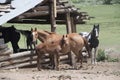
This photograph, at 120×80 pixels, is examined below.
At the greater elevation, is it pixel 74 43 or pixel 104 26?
pixel 74 43

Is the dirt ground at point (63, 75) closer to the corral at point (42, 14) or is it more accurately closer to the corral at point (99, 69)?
the corral at point (99, 69)

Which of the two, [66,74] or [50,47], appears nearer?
[66,74]

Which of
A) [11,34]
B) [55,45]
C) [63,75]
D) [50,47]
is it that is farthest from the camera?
[11,34]

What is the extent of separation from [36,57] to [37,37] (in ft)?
3.66

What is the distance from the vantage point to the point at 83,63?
22.6 metres

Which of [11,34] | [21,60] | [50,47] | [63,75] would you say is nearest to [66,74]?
[63,75]

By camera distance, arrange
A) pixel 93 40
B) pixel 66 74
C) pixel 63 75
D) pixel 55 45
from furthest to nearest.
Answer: pixel 93 40, pixel 55 45, pixel 66 74, pixel 63 75

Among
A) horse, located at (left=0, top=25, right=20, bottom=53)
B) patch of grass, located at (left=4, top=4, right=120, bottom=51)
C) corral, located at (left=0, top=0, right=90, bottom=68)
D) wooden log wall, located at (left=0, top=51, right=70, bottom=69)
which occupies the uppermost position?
corral, located at (left=0, top=0, right=90, bottom=68)

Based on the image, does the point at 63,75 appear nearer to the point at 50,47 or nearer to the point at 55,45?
the point at 50,47

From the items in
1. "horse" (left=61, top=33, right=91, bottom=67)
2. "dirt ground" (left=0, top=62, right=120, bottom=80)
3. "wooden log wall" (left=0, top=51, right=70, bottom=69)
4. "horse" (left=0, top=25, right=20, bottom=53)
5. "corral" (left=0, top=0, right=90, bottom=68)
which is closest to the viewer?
"dirt ground" (left=0, top=62, right=120, bottom=80)

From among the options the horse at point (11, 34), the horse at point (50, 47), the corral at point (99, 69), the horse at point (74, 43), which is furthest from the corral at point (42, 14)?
the horse at point (11, 34)

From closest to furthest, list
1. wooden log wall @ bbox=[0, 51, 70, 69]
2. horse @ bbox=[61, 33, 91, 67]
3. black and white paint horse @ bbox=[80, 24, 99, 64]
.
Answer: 1. wooden log wall @ bbox=[0, 51, 70, 69]
2. horse @ bbox=[61, 33, 91, 67]
3. black and white paint horse @ bbox=[80, 24, 99, 64]

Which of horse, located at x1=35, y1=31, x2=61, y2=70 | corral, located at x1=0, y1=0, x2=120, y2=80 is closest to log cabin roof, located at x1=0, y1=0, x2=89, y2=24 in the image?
horse, located at x1=35, y1=31, x2=61, y2=70

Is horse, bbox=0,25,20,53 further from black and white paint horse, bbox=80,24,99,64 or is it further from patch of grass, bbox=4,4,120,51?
patch of grass, bbox=4,4,120,51
